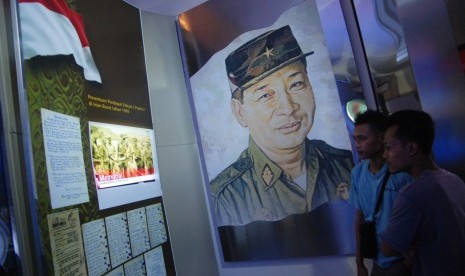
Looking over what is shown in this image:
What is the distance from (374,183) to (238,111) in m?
1.52

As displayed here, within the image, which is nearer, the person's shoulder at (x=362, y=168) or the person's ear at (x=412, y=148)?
the person's ear at (x=412, y=148)

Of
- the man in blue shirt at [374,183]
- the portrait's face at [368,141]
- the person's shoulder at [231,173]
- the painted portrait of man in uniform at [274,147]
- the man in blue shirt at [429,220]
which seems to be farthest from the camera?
the person's shoulder at [231,173]

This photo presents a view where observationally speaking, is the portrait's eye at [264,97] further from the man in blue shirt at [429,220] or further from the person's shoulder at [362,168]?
the man in blue shirt at [429,220]

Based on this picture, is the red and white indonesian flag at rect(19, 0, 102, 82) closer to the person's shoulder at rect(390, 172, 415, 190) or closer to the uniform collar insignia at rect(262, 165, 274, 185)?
the uniform collar insignia at rect(262, 165, 274, 185)

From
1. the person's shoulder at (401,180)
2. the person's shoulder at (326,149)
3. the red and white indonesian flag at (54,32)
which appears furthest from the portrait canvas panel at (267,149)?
the red and white indonesian flag at (54,32)

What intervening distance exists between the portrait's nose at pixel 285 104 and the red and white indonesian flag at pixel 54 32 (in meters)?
1.56

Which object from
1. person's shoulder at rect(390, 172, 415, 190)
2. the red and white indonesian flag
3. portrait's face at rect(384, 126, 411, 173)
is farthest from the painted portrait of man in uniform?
the red and white indonesian flag

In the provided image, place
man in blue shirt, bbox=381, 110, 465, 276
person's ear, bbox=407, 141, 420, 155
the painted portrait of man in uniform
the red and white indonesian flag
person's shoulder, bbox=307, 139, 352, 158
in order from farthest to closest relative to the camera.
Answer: the painted portrait of man in uniform → person's shoulder, bbox=307, 139, 352, 158 → the red and white indonesian flag → person's ear, bbox=407, 141, 420, 155 → man in blue shirt, bbox=381, 110, 465, 276

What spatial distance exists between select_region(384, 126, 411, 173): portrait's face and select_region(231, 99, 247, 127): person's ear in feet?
5.39

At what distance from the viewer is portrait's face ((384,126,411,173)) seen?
1414 millimetres

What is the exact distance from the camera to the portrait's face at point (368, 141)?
1.92 meters

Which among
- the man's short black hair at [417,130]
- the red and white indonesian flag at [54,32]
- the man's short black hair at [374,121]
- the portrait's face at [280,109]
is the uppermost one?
the red and white indonesian flag at [54,32]

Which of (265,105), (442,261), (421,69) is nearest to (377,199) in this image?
(442,261)

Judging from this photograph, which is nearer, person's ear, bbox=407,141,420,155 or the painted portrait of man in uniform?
person's ear, bbox=407,141,420,155
